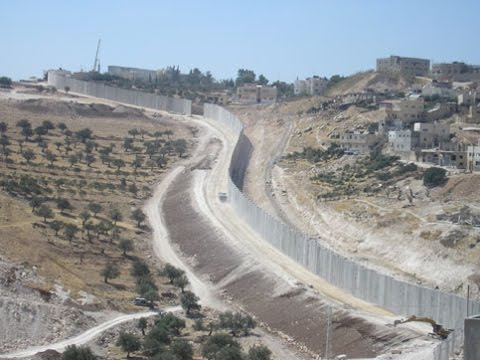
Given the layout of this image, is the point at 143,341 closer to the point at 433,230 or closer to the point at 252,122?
the point at 433,230

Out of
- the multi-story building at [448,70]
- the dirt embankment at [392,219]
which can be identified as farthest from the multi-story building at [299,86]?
the dirt embankment at [392,219]

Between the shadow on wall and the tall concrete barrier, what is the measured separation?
68.7 feet

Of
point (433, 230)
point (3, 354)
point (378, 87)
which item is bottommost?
point (3, 354)

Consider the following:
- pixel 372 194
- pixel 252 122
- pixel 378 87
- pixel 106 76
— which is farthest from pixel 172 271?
pixel 106 76

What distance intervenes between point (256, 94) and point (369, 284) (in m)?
110

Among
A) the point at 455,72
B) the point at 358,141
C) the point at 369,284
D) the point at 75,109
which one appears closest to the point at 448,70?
the point at 455,72

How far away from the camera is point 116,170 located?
9288cm

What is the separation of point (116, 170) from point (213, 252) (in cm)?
3190

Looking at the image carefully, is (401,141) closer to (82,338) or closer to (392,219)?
(392,219)

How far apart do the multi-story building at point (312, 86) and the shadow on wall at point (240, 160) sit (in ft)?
193

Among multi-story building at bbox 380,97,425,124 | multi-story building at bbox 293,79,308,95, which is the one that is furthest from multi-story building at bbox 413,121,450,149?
multi-story building at bbox 293,79,308,95

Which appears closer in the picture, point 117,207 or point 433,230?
point 433,230

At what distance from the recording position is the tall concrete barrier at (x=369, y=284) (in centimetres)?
4059

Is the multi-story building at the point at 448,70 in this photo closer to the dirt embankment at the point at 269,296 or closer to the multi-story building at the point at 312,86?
the multi-story building at the point at 312,86
